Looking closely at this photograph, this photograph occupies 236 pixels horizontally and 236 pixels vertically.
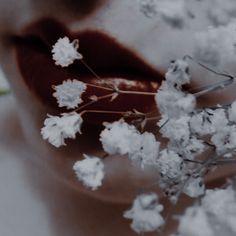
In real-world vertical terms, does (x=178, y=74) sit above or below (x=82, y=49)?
below

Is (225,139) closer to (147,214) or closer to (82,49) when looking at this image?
(147,214)

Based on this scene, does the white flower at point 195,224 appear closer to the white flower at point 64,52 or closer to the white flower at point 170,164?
the white flower at point 170,164

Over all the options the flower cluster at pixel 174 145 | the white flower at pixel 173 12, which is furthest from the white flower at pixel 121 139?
the white flower at pixel 173 12

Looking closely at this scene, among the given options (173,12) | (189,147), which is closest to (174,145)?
(189,147)

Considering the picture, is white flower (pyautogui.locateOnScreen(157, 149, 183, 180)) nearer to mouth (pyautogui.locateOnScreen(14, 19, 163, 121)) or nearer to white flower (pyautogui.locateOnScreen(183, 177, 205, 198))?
white flower (pyautogui.locateOnScreen(183, 177, 205, 198))

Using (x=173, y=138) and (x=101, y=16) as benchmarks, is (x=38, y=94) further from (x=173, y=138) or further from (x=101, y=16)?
(x=173, y=138)

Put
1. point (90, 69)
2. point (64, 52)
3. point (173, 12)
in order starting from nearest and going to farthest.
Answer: point (173, 12) → point (64, 52) → point (90, 69)

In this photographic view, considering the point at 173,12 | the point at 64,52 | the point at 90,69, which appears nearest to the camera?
the point at 173,12

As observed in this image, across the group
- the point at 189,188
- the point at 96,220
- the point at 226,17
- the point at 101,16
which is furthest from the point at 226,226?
the point at 96,220
